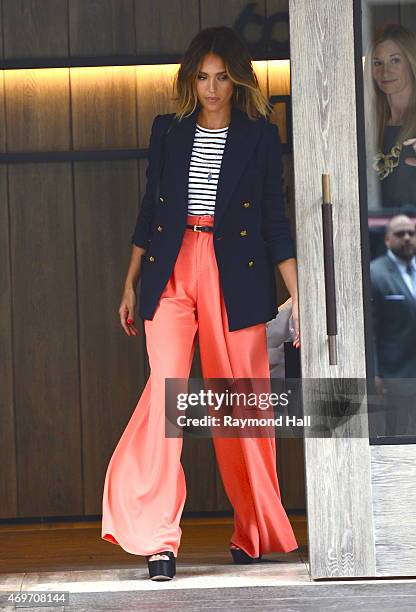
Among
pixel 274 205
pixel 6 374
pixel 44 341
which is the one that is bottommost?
pixel 6 374

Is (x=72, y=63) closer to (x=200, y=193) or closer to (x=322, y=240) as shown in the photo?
(x=200, y=193)

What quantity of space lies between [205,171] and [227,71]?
312mm

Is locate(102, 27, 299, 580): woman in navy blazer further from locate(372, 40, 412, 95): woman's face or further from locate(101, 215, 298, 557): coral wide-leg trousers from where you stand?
locate(372, 40, 412, 95): woman's face

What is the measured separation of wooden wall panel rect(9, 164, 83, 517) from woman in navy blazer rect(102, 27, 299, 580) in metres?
1.29

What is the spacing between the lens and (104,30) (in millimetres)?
4941

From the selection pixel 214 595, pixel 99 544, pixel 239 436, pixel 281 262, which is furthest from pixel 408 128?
pixel 99 544

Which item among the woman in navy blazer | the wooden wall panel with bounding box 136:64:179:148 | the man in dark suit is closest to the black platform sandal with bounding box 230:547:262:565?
the woman in navy blazer

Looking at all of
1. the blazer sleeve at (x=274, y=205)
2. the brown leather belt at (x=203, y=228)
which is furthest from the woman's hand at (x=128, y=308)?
the blazer sleeve at (x=274, y=205)

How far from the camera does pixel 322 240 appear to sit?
3342mm

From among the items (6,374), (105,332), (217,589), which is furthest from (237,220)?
(6,374)

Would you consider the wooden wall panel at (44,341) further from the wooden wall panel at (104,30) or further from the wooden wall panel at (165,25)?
the wooden wall panel at (165,25)

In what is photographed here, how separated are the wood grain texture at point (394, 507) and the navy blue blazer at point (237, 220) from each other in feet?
1.97

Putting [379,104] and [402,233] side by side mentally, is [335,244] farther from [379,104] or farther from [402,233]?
[379,104]

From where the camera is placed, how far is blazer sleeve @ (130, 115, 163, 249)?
12.1 ft
